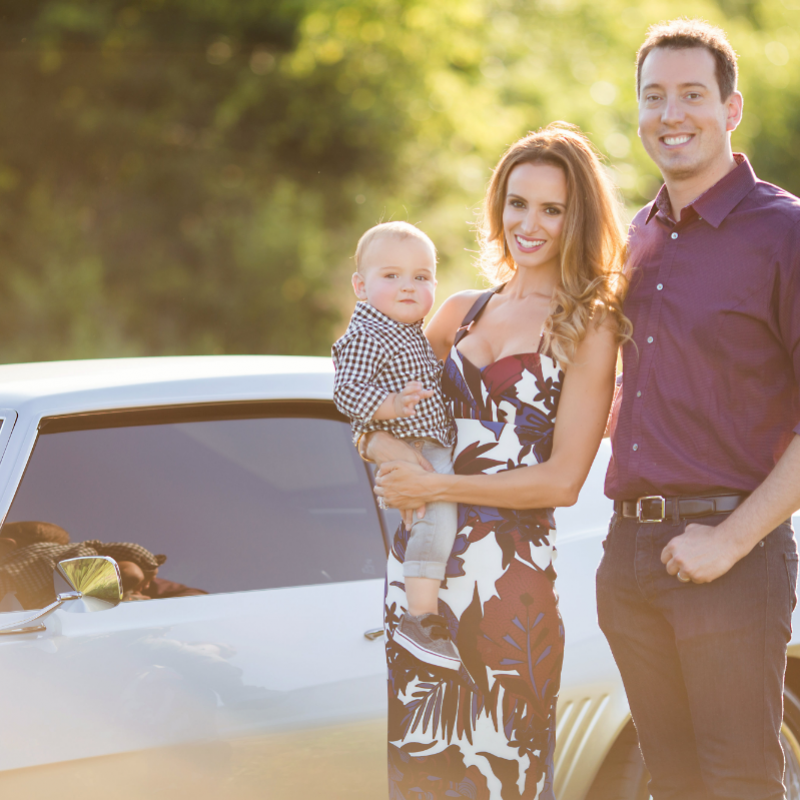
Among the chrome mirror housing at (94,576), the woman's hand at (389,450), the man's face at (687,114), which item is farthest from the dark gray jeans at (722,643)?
the chrome mirror housing at (94,576)

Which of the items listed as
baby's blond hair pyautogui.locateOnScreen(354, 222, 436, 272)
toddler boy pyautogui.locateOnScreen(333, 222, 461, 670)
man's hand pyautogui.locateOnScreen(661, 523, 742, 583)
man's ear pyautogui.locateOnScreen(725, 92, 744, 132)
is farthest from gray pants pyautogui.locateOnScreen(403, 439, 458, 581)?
man's ear pyautogui.locateOnScreen(725, 92, 744, 132)

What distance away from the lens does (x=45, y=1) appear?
13297mm

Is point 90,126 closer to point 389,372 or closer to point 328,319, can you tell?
point 328,319

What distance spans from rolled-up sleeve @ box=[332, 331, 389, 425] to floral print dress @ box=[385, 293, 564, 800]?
0.27 m

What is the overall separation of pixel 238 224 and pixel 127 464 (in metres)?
11.9

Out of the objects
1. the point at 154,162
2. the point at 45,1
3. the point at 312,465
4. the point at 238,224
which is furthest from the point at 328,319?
the point at 312,465

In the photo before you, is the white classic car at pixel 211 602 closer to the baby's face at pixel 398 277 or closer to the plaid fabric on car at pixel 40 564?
the plaid fabric on car at pixel 40 564

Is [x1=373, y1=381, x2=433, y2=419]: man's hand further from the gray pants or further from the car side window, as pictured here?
the car side window

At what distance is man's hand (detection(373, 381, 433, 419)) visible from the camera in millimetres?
2287

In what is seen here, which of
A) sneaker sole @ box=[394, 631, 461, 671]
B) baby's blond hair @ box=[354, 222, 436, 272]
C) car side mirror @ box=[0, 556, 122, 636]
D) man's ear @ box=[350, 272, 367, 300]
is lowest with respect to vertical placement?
sneaker sole @ box=[394, 631, 461, 671]

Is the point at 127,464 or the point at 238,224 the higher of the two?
the point at 238,224

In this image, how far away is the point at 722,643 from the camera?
6.90 feet

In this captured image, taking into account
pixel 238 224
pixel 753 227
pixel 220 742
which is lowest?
pixel 220 742

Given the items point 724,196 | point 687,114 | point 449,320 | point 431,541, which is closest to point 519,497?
point 431,541
